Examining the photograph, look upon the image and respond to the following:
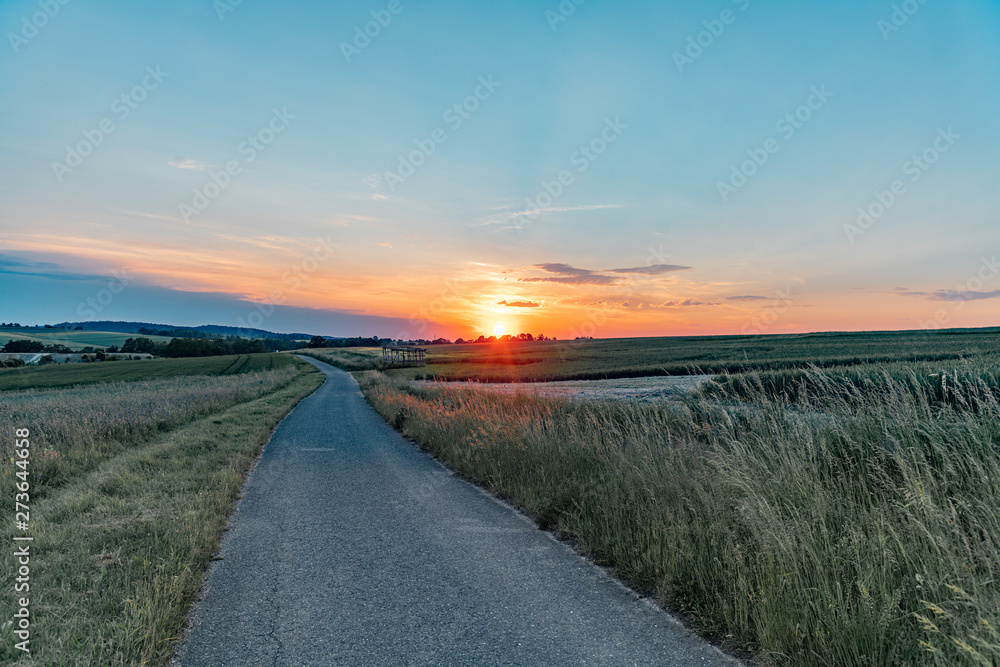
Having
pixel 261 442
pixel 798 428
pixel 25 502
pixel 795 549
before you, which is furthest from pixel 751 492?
pixel 261 442

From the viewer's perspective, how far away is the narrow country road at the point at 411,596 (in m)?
3.74

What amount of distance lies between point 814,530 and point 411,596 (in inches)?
142

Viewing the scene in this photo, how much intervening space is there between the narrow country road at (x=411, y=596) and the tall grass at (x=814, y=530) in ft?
1.51

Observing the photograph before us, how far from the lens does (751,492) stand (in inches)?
187

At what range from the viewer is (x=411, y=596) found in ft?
15.2

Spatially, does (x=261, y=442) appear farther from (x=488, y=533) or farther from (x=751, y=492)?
(x=751, y=492)

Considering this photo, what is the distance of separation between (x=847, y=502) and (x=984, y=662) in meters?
2.17

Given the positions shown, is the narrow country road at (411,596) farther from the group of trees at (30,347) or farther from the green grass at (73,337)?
the green grass at (73,337)

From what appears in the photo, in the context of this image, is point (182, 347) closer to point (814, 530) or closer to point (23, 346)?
point (23, 346)

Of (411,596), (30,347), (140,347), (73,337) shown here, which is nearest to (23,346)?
(30,347)

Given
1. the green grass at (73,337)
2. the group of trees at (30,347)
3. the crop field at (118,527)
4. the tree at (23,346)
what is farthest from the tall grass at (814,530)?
the green grass at (73,337)

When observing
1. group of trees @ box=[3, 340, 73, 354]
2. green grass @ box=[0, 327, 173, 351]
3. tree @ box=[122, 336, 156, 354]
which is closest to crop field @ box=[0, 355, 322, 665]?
group of trees @ box=[3, 340, 73, 354]

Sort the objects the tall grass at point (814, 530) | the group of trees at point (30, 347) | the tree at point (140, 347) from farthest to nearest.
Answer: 1. the tree at point (140, 347)
2. the group of trees at point (30, 347)
3. the tall grass at point (814, 530)

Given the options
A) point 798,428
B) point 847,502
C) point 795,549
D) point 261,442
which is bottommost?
point 261,442
